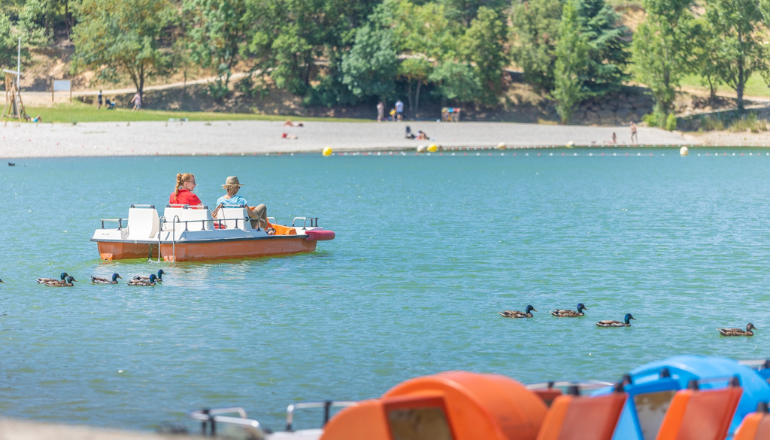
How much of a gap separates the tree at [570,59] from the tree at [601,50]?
1183 millimetres

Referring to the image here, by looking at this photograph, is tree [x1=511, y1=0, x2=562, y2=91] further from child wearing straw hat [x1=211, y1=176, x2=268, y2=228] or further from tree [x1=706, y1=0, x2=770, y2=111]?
child wearing straw hat [x1=211, y1=176, x2=268, y2=228]

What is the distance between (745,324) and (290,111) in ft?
311

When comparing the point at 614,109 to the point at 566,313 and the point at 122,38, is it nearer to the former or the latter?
the point at 122,38

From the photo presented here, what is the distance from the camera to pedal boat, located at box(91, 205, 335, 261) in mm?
26453

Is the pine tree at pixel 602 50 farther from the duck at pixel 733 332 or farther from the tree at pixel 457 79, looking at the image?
the duck at pixel 733 332

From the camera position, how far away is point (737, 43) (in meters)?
106

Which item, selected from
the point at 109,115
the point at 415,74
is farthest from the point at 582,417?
the point at 415,74

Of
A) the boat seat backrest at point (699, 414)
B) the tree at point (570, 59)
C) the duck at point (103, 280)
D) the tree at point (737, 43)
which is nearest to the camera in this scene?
the boat seat backrest at point (699, 414)

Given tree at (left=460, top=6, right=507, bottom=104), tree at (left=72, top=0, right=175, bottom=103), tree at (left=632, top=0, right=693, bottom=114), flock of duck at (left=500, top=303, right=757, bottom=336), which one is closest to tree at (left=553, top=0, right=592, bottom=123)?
tree at (left=632, top=0, right=693, bottom=114)

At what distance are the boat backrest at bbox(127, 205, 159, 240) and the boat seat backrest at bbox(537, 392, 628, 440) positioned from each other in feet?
65.4

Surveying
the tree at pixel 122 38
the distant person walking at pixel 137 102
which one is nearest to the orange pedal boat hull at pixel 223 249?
the tree at pixel 122 38

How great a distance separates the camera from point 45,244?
3200 cm

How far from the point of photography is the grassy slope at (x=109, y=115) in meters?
91.8

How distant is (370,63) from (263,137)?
715 inches
